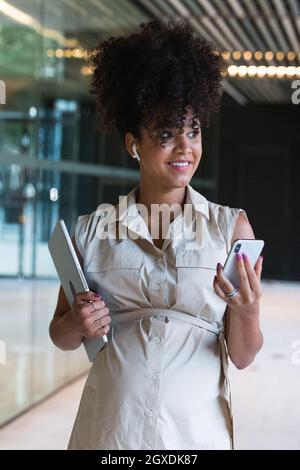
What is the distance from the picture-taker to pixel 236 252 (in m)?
1.25

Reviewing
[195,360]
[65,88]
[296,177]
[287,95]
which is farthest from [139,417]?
[296,177]

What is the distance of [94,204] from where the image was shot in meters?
6.80

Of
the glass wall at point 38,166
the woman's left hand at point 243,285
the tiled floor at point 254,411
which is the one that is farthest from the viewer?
the glass wall at point 38,166

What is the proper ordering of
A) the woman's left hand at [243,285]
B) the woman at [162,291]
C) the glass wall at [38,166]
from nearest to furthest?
the woman's left hand at [243,285] → the woman at [162,291] → the glass wall at [38,166]

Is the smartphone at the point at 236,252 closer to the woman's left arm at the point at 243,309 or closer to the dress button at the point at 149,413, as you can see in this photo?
the woman's left arm at the point at 243,309

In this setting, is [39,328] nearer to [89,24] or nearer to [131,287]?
[89,24]

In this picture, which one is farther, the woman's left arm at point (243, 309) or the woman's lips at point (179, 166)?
the woman's lips at point (179, 166)

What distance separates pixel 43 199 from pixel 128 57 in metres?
4.01

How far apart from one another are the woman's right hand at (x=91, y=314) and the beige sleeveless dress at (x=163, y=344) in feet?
0.19

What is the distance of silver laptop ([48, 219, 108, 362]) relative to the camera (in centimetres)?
133

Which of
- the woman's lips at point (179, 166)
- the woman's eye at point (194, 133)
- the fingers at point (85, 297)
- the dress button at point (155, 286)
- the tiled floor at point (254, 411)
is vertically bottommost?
the tiled floor at point (254, 411)

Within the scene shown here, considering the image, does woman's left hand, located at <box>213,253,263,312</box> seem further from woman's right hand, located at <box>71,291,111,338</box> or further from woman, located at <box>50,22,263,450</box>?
woman's right hand, located at <box>71,291,111,338</box>

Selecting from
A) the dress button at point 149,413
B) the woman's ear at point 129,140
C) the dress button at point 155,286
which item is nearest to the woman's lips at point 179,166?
the woman's ear at point 129,140

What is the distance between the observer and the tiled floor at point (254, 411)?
4.61 m
